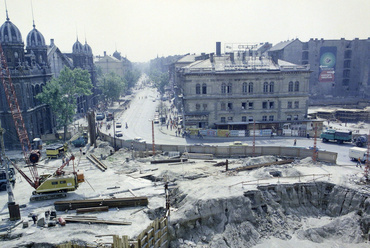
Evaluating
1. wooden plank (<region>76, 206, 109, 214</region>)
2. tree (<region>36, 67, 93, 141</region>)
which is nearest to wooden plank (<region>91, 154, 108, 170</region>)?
wooden plank (<region>76, 206, 109, 214</region>)

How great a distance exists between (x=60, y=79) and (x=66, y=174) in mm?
38172

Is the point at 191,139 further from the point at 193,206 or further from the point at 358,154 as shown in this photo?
the point at 193,206

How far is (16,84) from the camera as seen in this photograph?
54.5 m

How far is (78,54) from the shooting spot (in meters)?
97.4

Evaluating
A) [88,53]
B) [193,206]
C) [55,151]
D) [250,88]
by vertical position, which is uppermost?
[88,53]

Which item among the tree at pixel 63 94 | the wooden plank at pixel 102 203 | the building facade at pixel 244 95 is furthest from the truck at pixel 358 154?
the tree at pixel 63 94

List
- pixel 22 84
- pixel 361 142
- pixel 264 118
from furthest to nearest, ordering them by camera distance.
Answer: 1. pixel 264 118
2. pixel 22 84
3. pixel 361 142

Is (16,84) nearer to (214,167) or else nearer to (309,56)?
(214,167)

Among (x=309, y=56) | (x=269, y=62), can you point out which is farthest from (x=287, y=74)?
(x=309, y=56)

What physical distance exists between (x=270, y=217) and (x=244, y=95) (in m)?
38.2

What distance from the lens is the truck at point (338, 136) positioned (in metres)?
52.6

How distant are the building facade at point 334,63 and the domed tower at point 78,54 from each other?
61889mm

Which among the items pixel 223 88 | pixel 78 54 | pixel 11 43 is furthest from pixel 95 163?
pixel 78 54

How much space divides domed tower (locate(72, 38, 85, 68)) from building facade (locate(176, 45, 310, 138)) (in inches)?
1865
